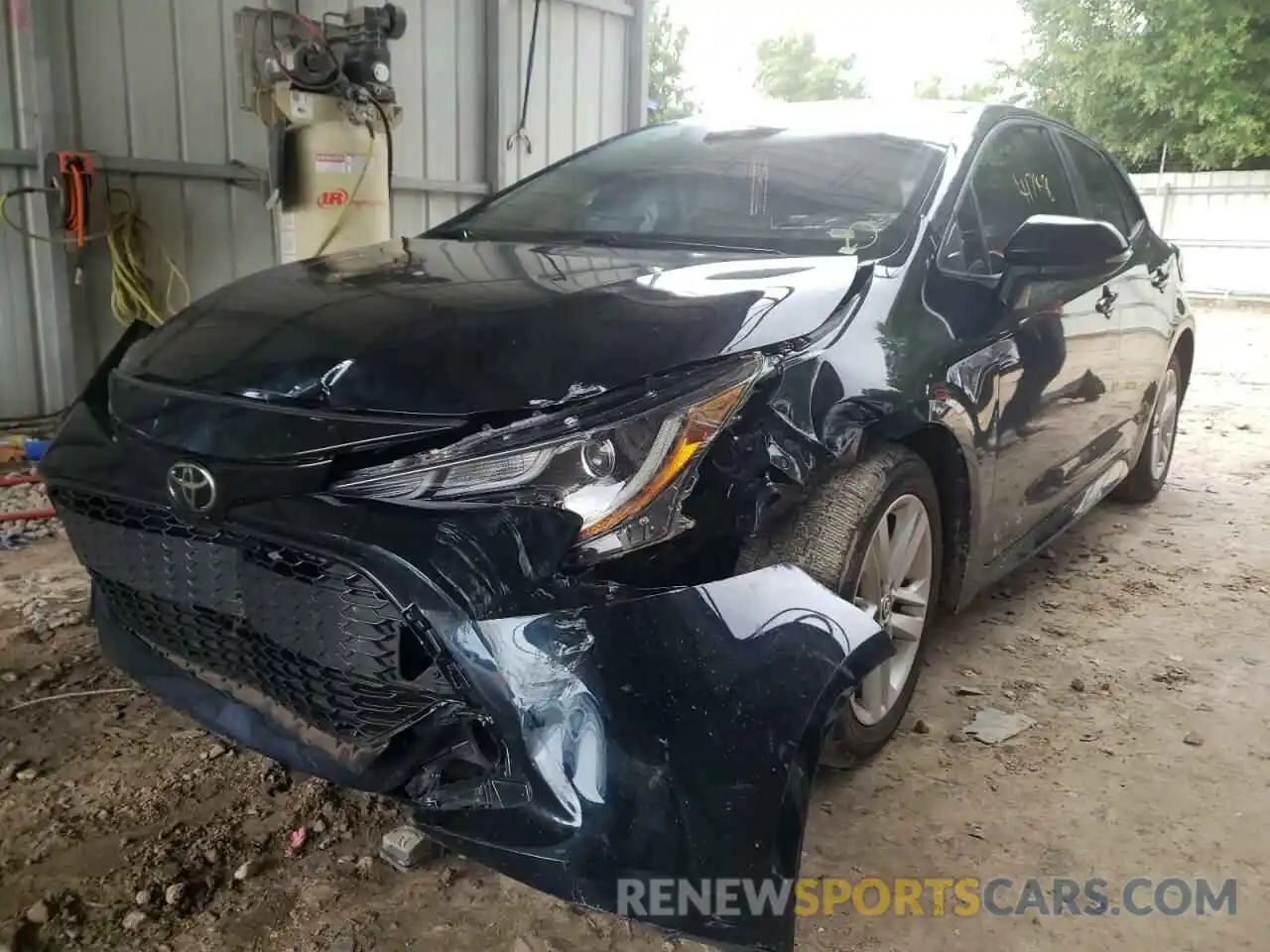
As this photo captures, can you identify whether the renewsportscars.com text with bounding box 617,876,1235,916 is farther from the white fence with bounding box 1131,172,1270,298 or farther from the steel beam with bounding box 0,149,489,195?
the white fence with bounding box 1131,172,1270,298

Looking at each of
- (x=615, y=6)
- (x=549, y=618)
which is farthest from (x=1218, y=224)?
(x=549, y=618)

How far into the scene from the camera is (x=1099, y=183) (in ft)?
10.7

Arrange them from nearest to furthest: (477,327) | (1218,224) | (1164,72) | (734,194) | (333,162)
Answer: (477,327) < (734,194) < (333,162) < (1218,224) < (1164,72)

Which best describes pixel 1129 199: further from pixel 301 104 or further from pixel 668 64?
pixel 668 64

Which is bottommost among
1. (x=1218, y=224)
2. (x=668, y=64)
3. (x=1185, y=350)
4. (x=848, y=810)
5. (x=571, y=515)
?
(x=848, y=810)

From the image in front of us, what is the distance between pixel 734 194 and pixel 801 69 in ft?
120

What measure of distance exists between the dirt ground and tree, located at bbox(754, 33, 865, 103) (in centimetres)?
3496

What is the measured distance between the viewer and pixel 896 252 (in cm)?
199

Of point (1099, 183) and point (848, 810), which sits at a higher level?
point (1099, 183)

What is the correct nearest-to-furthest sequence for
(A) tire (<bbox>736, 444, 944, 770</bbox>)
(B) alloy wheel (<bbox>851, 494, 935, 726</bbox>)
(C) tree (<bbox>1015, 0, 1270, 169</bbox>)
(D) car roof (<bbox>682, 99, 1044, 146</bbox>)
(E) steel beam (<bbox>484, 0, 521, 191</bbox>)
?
(A) tire (<bbox>736, 444, 944, 770</bbox>) → (B) alloy wheel (<bbox>851, 494, 935, 726</bbox>) → (D) car roof (<bbox>682, 99, 1044, 146</bbox>) → (E) steel beam (<bbox>484, 0, 521, 191</bbox>) → (C) tree (<bbox>1015, 0, 1270, 169</bbox>)

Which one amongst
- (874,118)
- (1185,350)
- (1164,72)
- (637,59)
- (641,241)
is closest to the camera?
(641,241)

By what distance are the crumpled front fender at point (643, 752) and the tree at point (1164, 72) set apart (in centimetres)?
1722

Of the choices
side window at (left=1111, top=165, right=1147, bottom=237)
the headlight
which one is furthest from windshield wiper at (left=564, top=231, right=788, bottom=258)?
side window at (left=1111, top=165, right=1147, bottom=237)

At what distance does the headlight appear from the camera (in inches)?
52.5
